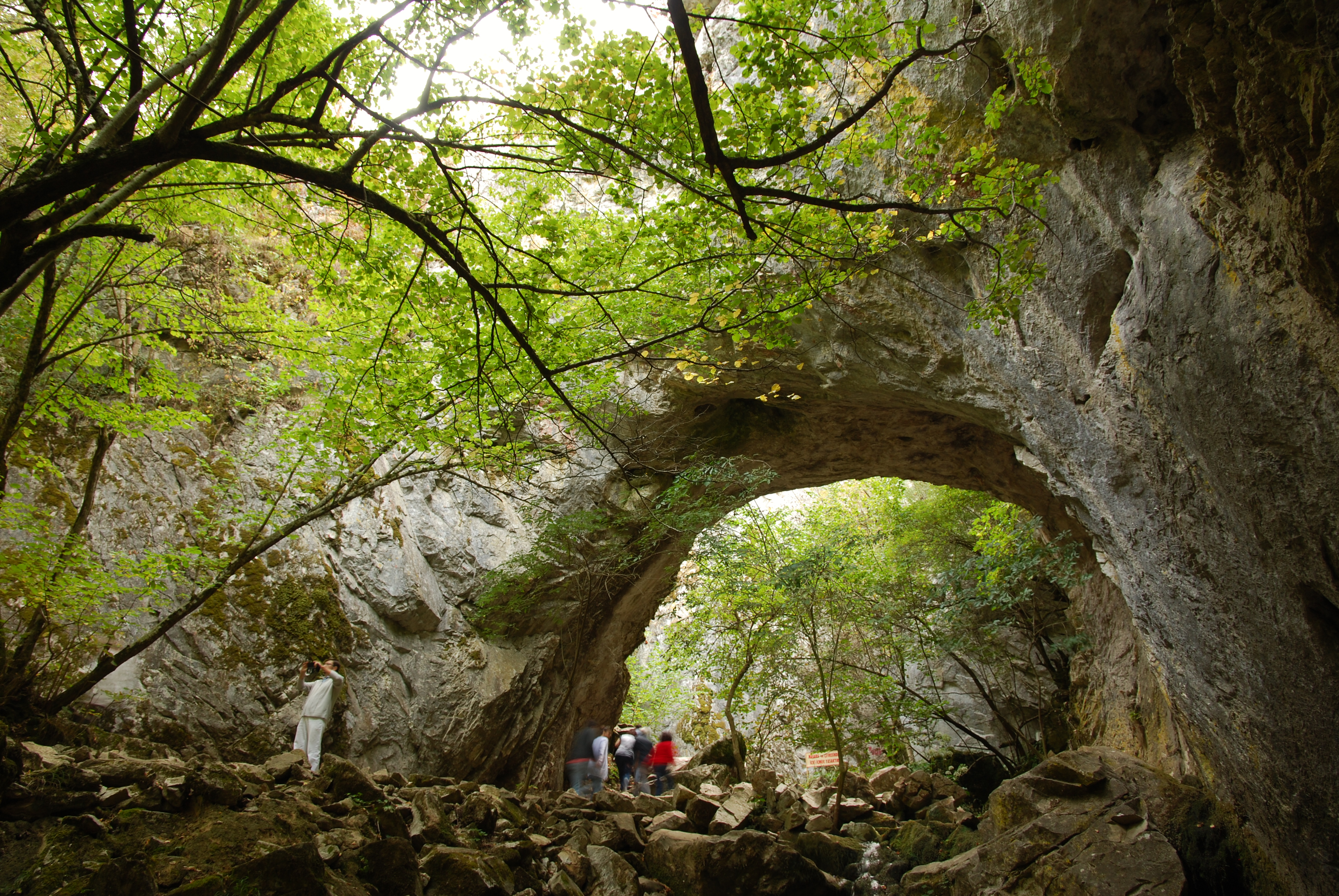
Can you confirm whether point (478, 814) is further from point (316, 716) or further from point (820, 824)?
point (820, 824)

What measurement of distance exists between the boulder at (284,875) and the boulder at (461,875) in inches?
45.6

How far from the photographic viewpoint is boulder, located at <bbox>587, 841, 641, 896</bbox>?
5457 millimetres

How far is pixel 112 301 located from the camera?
7199mm

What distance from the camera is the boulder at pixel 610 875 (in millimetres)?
5457

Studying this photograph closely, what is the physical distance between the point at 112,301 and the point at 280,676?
15.3ft

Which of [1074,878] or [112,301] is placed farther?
[112,301]

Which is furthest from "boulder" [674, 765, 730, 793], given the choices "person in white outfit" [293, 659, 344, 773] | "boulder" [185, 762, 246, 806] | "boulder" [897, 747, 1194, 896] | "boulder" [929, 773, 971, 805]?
"boulder" [185, 762, 246, 806]

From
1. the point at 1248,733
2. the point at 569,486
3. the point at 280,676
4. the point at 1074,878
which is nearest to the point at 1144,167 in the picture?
the point at 1248,733

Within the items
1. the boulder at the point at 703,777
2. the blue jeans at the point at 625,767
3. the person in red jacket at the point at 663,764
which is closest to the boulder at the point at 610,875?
the boulder at the point at 703,777

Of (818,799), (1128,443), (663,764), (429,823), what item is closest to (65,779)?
(429,823)

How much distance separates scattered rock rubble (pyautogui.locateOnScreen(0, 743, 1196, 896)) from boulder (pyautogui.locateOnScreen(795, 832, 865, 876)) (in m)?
0.02

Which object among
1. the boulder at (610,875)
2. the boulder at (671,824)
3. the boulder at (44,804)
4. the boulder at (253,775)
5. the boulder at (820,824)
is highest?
the boulder at (253,775)

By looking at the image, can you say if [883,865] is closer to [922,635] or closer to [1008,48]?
[922,635]

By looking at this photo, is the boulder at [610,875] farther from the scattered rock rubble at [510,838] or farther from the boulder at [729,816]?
the boulder at [729,816]
